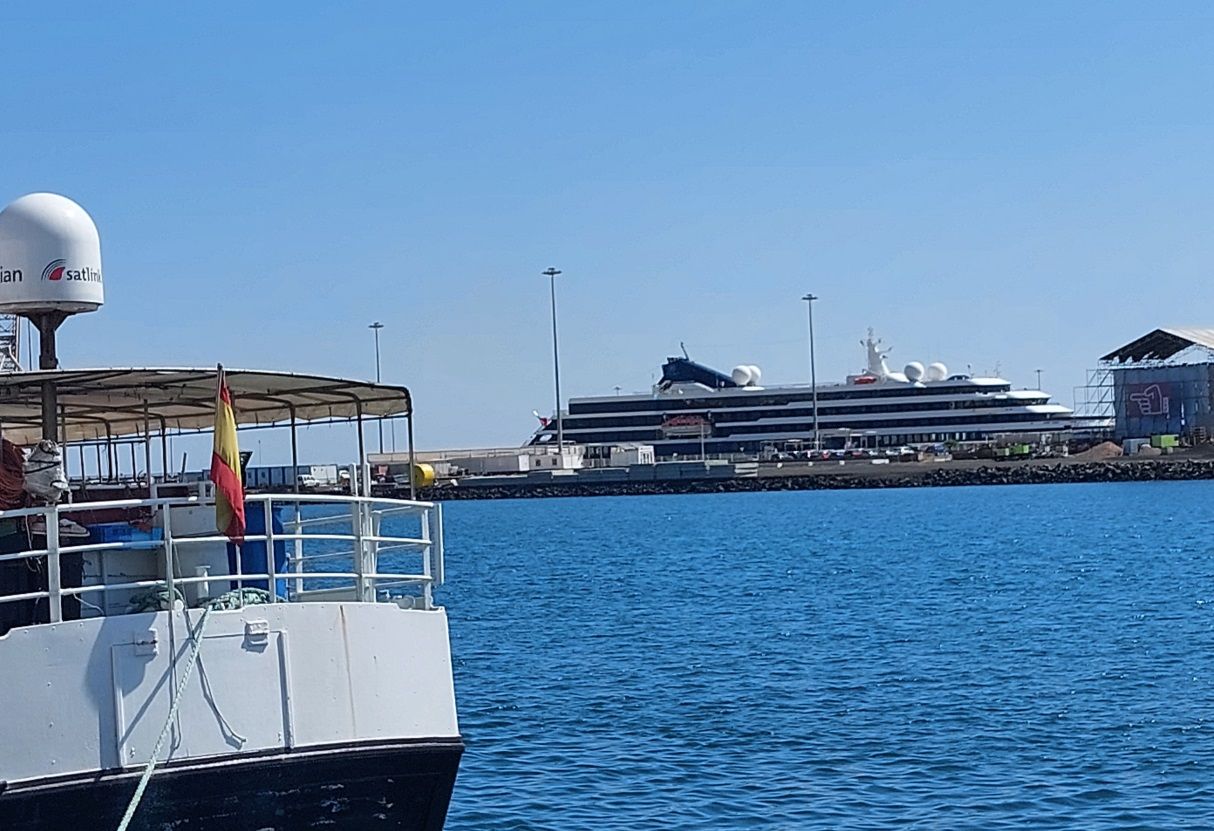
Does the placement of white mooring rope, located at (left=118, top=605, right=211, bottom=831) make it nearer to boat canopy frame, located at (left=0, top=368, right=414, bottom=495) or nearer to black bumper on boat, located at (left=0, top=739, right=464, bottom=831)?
black bumper on boat, located at (left=0, top=739, right=464, bottom=831)

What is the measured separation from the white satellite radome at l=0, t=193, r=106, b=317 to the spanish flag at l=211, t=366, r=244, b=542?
9.50 feet

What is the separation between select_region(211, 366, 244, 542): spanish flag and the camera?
10.8m

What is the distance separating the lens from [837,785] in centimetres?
1731

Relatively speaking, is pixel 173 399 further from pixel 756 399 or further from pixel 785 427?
pixel 785 427

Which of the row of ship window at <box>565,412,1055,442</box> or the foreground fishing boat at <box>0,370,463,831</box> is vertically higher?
the row of ship window at <box>565,412,1055,442</box>

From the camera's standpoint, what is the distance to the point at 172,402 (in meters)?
14.4

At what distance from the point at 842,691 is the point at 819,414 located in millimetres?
136544

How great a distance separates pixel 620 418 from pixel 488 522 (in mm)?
65408

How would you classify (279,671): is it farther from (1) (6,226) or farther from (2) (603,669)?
(2) (603,669)

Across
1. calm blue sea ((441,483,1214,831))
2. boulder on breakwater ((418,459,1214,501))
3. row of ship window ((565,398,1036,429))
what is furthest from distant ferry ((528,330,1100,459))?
calm blue sea ((441,483,1214,831))

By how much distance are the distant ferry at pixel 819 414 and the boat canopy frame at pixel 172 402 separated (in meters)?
141

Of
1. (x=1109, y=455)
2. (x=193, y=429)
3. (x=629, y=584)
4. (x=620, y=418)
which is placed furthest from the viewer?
(x=620, y=418)

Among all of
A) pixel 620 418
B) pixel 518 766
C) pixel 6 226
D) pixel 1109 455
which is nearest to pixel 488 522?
pixel 1109 455

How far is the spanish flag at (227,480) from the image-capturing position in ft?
35.3
